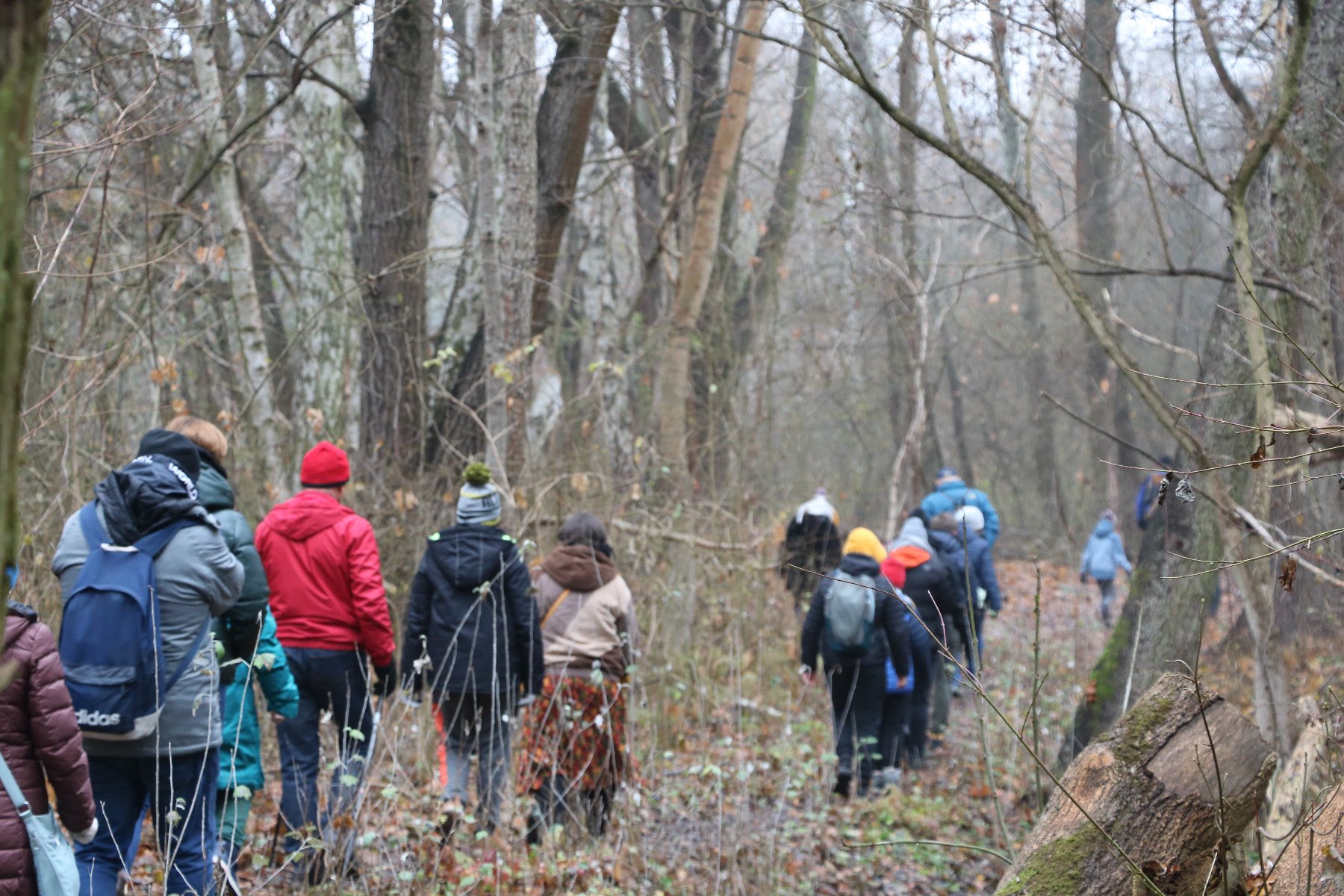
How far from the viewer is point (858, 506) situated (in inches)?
805

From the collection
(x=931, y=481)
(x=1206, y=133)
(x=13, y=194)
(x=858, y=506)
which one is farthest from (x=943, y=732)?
(x=858, y=506)

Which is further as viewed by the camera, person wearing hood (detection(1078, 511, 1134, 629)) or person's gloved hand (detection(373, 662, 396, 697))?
person wearing hood (detection(1078, 511, 1134, 629))

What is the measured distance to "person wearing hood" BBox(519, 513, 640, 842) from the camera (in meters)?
5.45

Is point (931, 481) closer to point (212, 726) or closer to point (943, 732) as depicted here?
point (943, 732)

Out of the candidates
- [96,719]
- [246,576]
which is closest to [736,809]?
[246,576]

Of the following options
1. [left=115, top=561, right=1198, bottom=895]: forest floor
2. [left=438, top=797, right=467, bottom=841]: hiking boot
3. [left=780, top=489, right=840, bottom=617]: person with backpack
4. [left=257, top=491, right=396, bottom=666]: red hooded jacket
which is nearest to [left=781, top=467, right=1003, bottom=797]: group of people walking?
[left=115, top=561, right=1198, bottom=895]: forest floor

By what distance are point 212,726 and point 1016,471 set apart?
2131 centimetres

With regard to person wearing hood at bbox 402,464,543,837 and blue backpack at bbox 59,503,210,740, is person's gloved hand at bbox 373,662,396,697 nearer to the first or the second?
person wearing hood at bbox 402,464,543,837

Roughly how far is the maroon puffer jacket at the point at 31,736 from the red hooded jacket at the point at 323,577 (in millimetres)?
1654

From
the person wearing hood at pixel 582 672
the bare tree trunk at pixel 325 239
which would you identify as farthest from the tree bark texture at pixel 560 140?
the person wearing hood at pixel 582 672

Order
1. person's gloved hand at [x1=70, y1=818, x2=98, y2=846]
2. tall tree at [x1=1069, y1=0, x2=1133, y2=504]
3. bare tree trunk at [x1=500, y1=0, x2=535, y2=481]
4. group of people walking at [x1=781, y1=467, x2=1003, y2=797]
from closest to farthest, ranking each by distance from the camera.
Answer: person's gloved hand at [x1=70, y1=818, x2=98, y2=846], tall tree at [x1=1069, y1=0, x2=1133, y2=504], group of people walking at [x1=781, y1=467, x2=1003, y2=797], bare tree trunk at [x1=500, y1=0, x2=535, y2=481]

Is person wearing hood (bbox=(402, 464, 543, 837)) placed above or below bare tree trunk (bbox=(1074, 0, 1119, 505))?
below

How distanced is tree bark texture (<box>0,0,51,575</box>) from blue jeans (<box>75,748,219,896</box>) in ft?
10.3

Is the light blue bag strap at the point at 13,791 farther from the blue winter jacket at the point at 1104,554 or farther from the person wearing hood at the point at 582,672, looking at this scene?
the blue winter jacket at the point at 1104,554
